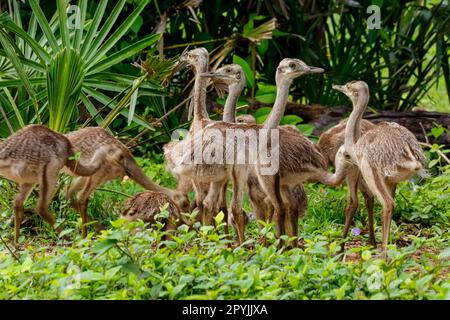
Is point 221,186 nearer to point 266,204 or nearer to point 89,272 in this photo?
point 266,204

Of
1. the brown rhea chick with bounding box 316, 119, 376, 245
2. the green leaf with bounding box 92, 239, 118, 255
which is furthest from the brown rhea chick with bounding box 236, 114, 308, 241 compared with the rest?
the green leaf with bounding box 92, 239, 118, 255

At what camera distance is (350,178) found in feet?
25.3

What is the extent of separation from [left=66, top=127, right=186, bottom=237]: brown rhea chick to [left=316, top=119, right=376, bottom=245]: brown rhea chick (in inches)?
47.1

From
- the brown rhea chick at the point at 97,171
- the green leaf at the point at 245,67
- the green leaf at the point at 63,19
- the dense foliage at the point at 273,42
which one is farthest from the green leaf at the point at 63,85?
the green leaf at the point at 245,67

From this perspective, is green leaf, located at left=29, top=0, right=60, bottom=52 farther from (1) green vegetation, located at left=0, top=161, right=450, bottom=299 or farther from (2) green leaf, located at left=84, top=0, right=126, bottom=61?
(1) green vegetation, located at left=0, top=161, right=450, bottom=299

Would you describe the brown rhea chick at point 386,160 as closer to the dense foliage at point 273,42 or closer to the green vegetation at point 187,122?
the green vegetation at point 187,122

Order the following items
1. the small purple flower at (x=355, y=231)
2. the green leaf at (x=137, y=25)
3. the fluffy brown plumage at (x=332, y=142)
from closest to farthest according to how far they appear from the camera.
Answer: the small purple flower at (x=355, y=231) < the fluffy brown plumage at (x=332, y=142) < the green leaf at (x=137, y=25)

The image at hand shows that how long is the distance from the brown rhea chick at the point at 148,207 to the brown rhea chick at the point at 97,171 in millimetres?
180

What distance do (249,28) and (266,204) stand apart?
3.08 metres

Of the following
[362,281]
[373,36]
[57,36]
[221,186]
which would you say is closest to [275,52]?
[373,36]

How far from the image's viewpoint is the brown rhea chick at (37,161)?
276 inches

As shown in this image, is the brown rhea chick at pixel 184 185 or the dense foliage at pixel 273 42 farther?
the dense foliage at pixel 273 42

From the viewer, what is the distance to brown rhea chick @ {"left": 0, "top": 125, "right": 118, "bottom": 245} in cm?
702

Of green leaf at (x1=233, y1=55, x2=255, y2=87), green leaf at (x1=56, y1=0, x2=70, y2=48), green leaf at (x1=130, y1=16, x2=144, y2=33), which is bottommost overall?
green leaf at (x1=233, y1=55, x2=255, y2=87)
